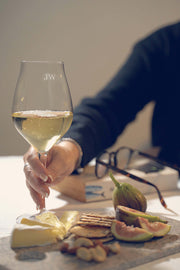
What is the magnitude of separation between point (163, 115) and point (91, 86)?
5.71 feet

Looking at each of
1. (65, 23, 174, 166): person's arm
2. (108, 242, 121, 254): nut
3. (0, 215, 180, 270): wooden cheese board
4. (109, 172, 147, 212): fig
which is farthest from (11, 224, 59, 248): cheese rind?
(65, 23, 174, 166): person's arm

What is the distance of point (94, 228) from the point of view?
0.71 meters

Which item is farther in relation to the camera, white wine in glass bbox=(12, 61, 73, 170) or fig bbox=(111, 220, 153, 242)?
white wine in glass bbox=(12, 61, 73, 170)

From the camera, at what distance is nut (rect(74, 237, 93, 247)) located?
62cm

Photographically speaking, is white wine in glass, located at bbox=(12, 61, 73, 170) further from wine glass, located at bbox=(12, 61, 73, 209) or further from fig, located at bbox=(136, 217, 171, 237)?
fig, located at bbox=(136, 217, 171, 237)

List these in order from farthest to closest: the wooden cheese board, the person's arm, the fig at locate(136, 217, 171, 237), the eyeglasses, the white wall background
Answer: the white wall background
the person's arm
the eyeglasses
the fig at locate(136, 217, 171, 237)
the wooden cheese board

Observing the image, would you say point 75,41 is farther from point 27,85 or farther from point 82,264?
point 82,264

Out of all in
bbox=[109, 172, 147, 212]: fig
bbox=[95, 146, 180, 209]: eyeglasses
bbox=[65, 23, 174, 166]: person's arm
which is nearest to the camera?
bbox=[109, 172, 147, 212]: fig

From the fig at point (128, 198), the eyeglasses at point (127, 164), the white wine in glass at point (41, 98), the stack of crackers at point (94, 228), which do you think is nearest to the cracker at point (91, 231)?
the stack of crackers at point (94, 228)

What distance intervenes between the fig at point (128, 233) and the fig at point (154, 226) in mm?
23

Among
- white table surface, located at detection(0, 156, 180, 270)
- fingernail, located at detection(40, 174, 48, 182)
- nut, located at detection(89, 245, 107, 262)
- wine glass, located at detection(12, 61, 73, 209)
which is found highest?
wine glass, located at detection(12, 61, 73, 209)

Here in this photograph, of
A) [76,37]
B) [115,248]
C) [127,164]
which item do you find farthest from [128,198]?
[76,37]

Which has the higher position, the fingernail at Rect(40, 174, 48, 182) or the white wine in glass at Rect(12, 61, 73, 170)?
the white wine in glass at Rect(12, 61, 73, 170)

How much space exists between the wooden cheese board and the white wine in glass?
0.27 meters
